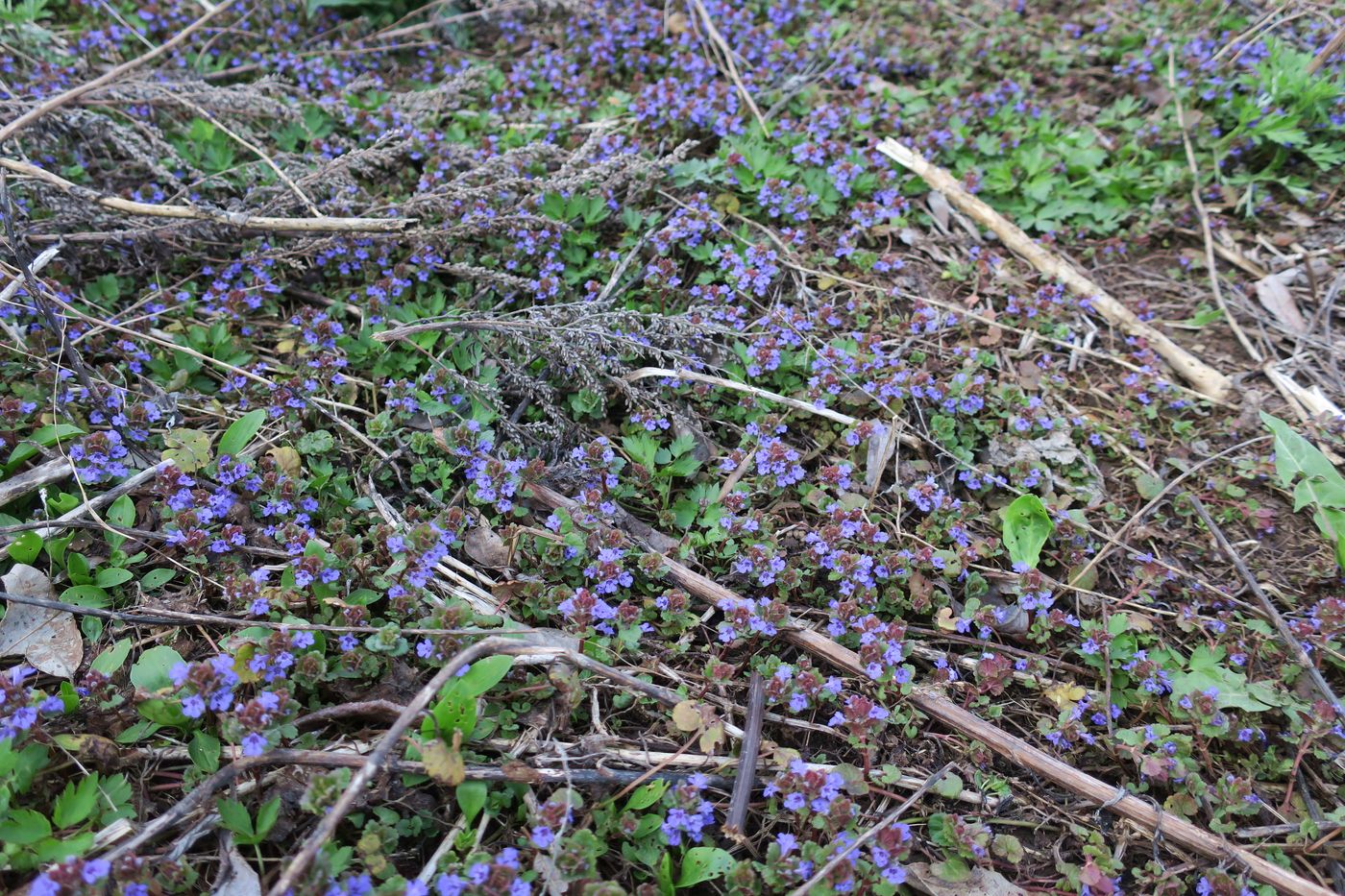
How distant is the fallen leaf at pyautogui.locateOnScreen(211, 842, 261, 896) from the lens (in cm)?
242

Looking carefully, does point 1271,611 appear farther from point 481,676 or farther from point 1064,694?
point 481,676

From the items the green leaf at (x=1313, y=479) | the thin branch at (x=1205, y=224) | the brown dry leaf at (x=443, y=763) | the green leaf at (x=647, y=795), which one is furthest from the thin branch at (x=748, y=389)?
the thin branch at (x=1205, y=224)

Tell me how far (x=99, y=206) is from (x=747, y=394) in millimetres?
3030

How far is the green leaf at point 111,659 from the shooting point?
2.79m

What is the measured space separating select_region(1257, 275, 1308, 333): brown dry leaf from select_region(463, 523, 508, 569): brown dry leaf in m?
4.20

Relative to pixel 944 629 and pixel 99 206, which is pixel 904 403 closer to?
pixel 944 629

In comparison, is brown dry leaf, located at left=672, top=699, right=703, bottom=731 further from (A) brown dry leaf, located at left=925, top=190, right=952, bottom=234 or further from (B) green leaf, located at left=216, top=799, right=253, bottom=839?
(A) brown dry leaf, located at left=925, top=190, right=952, bottom=234

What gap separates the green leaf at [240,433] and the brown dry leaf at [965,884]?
110 inches

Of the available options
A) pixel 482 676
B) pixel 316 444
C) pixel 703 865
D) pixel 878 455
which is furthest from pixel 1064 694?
pixel 316 444

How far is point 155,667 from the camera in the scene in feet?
9.06

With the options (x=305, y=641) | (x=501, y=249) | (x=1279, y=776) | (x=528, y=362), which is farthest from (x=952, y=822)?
(x=501, y=249)

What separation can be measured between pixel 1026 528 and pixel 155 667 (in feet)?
10.5

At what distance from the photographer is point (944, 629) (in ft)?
11.0

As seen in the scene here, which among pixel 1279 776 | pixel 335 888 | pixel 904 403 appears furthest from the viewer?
pixel 904 403
